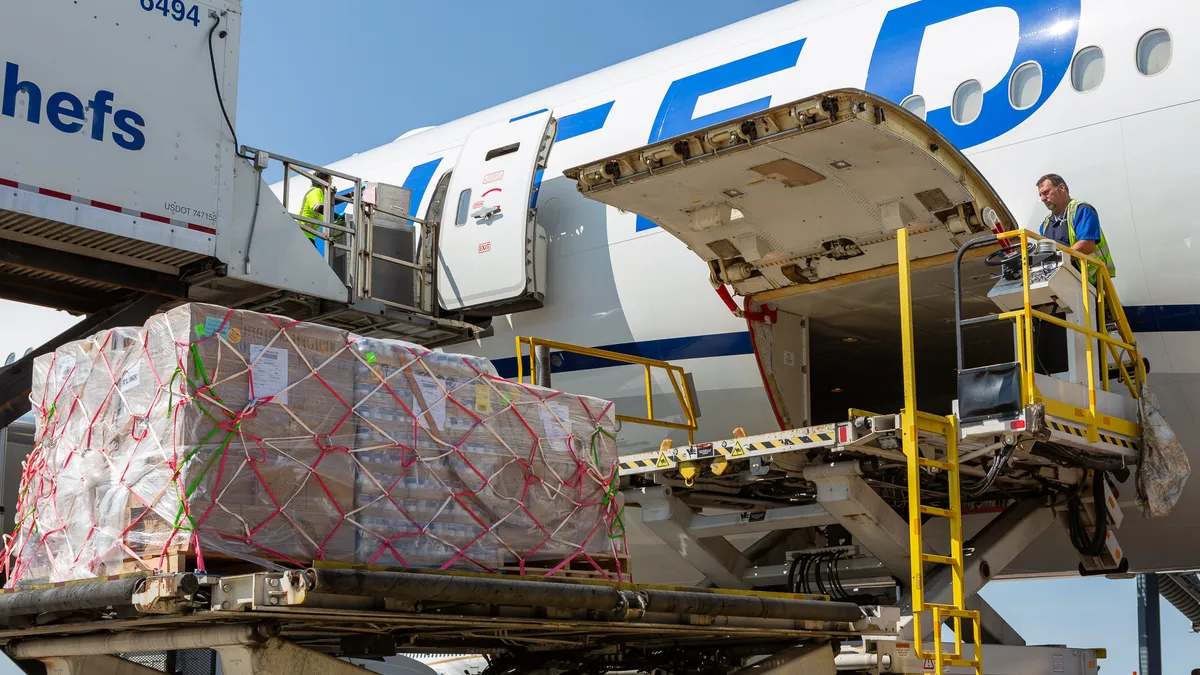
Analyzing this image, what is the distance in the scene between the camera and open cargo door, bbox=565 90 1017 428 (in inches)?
305

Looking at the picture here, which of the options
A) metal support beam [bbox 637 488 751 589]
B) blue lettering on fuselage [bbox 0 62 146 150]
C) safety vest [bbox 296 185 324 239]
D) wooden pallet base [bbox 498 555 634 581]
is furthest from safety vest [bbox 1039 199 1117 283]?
safety vest [bbox 296 185 324 239]

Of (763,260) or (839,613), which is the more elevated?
(763,260)

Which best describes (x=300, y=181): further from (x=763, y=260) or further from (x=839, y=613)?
(x=839, y=613)

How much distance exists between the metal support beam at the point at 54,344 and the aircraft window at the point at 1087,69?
6756mm

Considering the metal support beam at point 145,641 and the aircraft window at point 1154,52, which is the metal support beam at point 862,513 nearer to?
the aircraft window at point 1154,52

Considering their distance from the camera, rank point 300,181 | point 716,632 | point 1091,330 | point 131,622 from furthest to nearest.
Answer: point 300,181 < point 1091,330 < point 716,632 < point 131,622

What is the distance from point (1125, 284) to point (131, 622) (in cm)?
637

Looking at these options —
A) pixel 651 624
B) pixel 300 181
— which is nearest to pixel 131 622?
pixel 651 624

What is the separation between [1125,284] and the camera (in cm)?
817

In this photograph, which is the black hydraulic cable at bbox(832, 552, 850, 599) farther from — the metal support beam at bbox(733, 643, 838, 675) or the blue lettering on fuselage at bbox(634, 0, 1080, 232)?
the blue lettering on fuselage at bbox(634, 0, 1080, 232)

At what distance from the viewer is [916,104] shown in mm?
9172

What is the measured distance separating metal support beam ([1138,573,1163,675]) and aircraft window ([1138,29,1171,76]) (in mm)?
15891

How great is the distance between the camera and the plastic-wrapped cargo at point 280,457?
4.92 meters

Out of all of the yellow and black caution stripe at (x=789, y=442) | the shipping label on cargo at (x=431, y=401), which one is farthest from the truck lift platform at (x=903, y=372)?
the shipping label on cargo at (x=431, y=401)
